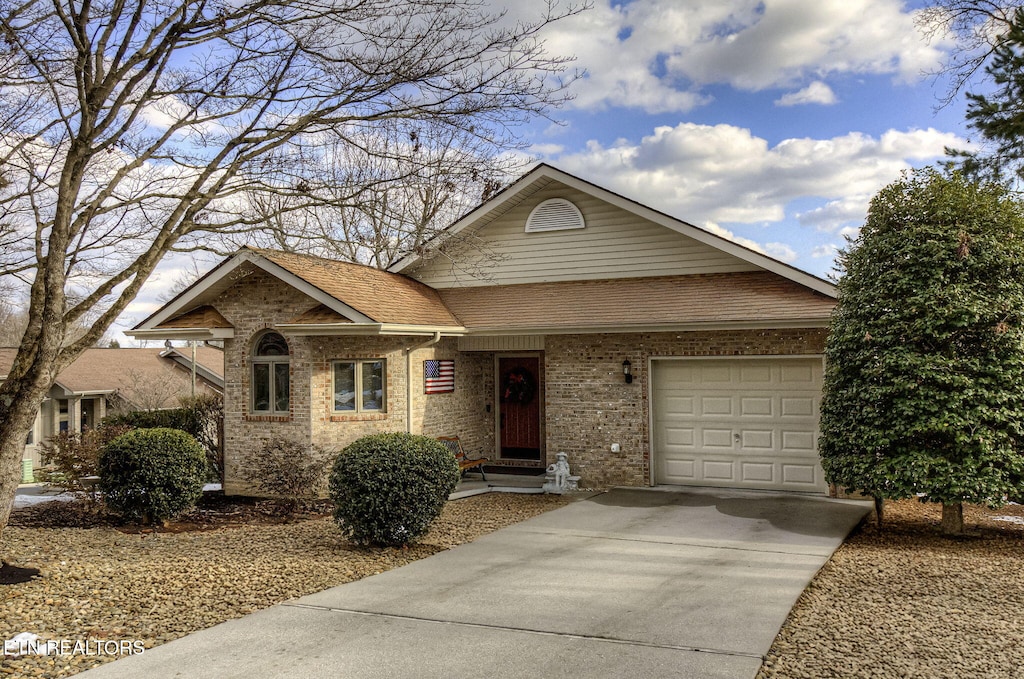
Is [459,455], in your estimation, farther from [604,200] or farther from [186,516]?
[604,200]

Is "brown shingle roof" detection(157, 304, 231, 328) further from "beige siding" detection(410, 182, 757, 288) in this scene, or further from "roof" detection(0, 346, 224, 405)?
"roof" detection(0, 346, 224, 405)

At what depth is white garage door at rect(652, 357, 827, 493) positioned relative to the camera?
12.3m

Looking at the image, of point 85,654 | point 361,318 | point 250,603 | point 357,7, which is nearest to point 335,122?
point 357,7

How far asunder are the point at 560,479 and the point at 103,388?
19255 mm

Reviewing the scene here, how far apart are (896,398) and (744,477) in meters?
3.85

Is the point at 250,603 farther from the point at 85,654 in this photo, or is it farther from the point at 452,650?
the point at 452,650

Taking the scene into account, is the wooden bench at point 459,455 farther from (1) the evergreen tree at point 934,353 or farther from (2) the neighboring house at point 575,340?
(1) the evergreen tree at point 934,353

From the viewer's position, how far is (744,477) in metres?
12.7

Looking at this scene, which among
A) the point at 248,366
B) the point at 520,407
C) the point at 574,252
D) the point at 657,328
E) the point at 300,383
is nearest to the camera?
the point at 657,328

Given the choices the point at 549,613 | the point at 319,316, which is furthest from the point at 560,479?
the point at 549,613

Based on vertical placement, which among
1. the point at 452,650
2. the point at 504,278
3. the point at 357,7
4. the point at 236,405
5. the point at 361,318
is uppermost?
the point at 357,7

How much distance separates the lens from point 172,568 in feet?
26.6

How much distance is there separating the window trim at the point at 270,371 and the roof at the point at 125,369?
13.4 metres

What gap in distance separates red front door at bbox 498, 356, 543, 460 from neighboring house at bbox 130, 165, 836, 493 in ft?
2.38
